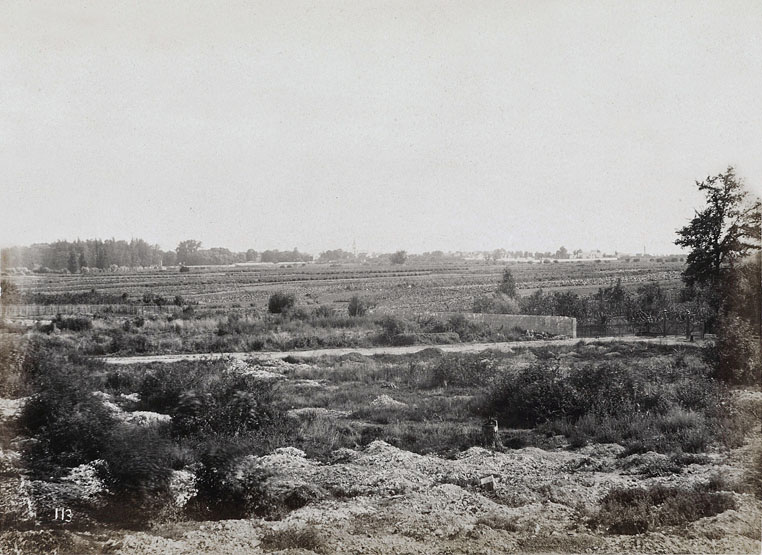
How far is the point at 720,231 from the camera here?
16969mm

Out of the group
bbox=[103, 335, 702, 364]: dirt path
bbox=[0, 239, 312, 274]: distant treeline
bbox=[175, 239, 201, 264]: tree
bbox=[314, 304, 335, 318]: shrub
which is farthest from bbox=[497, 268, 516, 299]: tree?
bbox=[175, 239, 201, 264]: tree

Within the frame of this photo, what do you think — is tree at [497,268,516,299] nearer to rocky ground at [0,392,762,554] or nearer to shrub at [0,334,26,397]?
rocky ground at [0,392,762,554]

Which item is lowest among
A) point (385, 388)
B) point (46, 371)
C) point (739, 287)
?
point (385, 388)

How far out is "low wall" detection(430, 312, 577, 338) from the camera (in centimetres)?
3275

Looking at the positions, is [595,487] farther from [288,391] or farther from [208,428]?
[288,391]

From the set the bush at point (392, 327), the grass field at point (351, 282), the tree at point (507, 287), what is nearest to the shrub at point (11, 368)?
the grass field at point (351, 282)

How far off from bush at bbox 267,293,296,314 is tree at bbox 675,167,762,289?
26.1 meters

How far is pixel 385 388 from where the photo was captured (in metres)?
19.0

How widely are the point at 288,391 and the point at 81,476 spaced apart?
8776 mm

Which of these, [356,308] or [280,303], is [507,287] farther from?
[280,303]

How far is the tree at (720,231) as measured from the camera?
607 inches

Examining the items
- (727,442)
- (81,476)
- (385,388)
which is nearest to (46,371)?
(81,476)

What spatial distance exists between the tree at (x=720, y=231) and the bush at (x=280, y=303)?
2608 centimetres

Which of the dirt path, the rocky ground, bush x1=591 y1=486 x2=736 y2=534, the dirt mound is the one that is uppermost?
bush x1=591 y1=486 x2=736 y2=534
